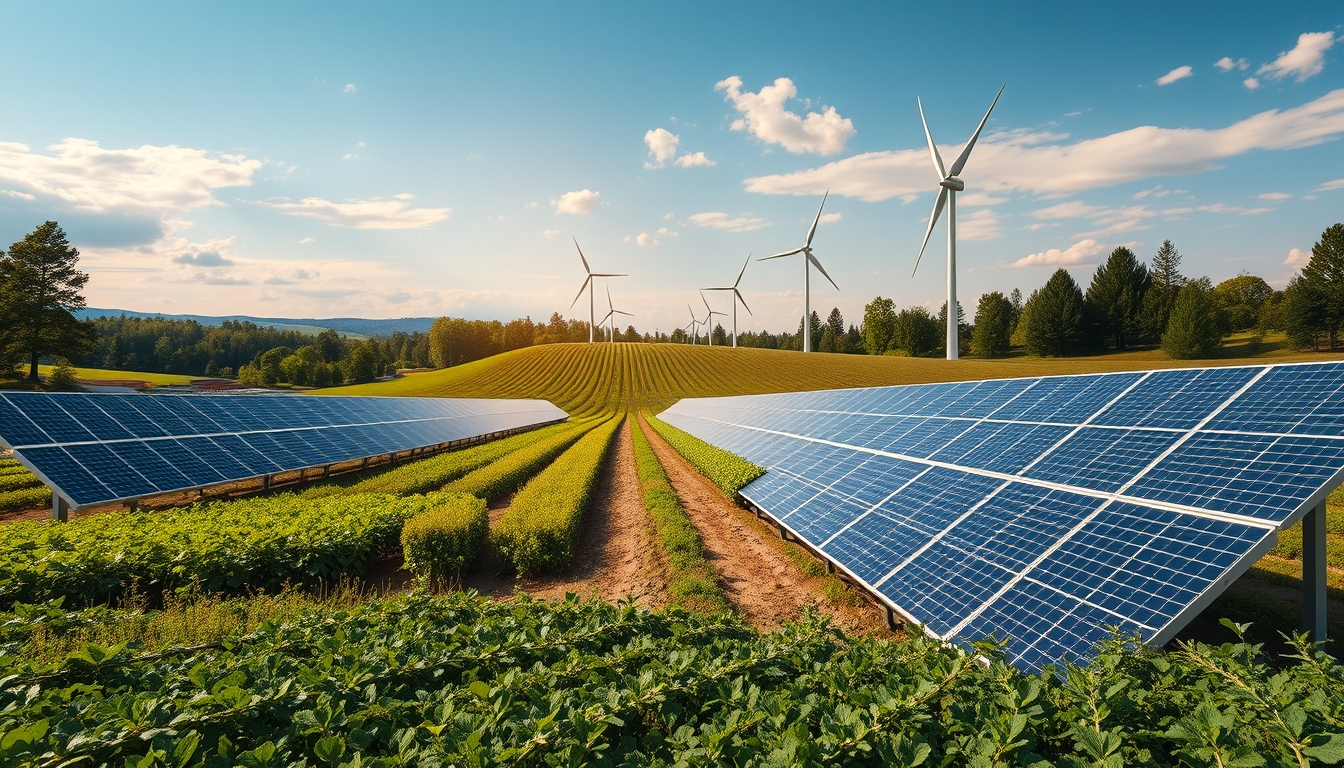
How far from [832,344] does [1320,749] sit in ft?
522

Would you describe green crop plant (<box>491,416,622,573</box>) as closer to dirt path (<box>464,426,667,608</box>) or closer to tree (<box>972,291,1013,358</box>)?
dirt path (<box>464,426,667,608</box>)

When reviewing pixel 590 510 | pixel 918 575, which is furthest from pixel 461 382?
pixel 918 575

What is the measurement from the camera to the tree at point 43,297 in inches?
2112

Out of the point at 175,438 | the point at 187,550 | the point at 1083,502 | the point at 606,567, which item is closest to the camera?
the point at 1083,502

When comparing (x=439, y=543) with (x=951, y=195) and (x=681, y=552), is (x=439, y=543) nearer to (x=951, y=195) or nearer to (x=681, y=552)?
(x=681, y=552)

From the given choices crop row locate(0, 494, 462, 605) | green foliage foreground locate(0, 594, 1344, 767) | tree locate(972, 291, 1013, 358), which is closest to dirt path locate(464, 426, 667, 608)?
crop row locate(0, 494, 462, 605)

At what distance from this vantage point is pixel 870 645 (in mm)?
5250

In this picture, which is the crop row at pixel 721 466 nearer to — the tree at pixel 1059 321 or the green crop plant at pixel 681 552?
the green crop plant at pixel 681 552

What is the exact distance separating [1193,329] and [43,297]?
151500 millimetres

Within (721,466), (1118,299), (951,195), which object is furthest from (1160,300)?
(721,466)

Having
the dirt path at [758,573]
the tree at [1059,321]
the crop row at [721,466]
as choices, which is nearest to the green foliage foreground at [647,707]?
the dirt path at [758,573]

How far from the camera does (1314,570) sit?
6.68m

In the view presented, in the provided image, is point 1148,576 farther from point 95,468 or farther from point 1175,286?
point 1175,286

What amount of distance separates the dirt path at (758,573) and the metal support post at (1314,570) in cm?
548
